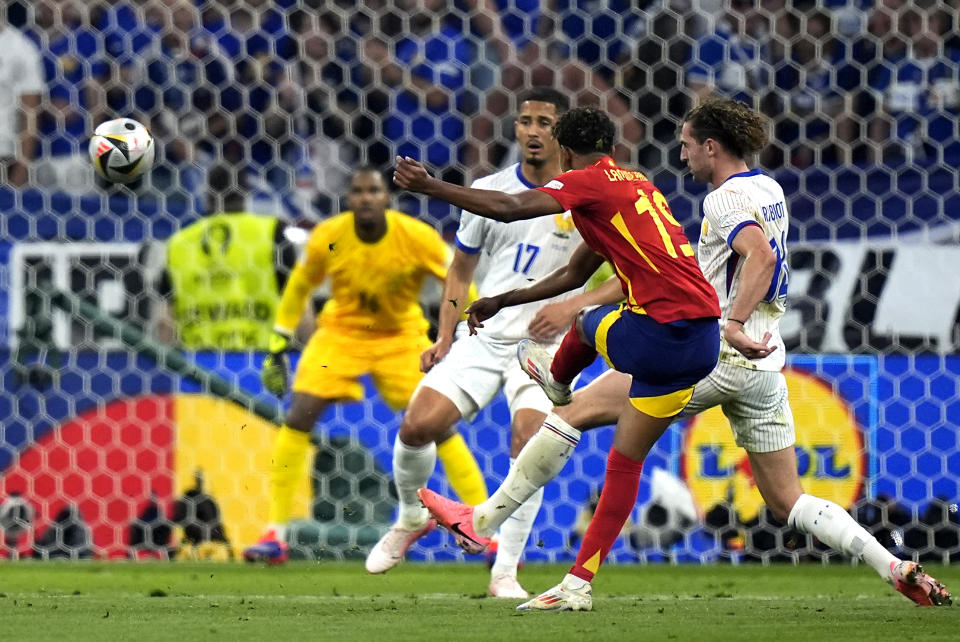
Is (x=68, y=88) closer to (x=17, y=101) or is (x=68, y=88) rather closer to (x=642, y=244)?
(x=17, y=101)

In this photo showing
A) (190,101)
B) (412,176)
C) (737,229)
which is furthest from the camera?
(190,101)

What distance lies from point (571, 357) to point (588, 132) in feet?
2.28

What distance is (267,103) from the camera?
8680mm

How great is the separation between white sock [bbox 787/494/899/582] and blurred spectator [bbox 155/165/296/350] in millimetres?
3633

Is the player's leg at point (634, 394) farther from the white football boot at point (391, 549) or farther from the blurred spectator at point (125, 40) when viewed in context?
the blurred spectator at point (125, 40)

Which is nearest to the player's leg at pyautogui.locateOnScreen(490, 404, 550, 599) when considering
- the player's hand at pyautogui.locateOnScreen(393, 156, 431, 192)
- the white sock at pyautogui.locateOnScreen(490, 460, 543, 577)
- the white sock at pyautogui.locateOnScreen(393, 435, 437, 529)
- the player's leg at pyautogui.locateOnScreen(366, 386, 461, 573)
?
the white sock at pyautogui.locateOnScreen(490, 460, 543, 577)

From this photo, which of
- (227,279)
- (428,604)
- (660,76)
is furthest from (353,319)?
(428,604)

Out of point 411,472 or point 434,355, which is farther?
point 411,472

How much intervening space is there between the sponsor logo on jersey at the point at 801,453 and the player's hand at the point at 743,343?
8.02 feet

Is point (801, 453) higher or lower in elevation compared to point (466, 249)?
lower

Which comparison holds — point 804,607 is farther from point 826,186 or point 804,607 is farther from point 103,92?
point 103,92

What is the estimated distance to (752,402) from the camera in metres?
4.80

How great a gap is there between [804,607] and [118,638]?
2212mm

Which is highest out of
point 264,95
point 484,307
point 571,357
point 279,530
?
point 264,95
